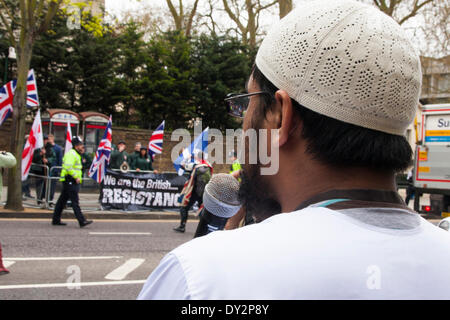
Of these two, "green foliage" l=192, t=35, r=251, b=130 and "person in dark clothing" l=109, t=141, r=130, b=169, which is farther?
"green foliage" l=192, t=35, r=251, b=130

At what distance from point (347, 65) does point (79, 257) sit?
6.52m

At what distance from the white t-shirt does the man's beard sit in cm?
26

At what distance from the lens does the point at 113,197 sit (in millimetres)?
12531

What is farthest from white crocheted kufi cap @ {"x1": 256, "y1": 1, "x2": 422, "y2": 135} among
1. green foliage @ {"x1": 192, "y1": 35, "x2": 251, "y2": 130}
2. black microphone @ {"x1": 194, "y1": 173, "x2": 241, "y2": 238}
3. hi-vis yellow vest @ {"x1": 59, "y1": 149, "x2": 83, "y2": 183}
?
green foliage @ {"x1": 192, "y1": 35, "x2": 251, "y2": 130}

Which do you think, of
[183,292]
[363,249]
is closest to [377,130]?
[363,249]

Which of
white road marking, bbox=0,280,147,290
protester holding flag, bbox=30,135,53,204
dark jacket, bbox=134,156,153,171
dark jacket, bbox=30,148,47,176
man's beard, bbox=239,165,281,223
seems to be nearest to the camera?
man's beard, bbox=239,165,281,223

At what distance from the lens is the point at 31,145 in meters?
12.0

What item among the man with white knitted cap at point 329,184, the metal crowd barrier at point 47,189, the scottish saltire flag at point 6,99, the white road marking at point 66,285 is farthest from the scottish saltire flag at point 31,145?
the man with white knitted cap at point 329,184

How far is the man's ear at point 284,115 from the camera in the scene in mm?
1049

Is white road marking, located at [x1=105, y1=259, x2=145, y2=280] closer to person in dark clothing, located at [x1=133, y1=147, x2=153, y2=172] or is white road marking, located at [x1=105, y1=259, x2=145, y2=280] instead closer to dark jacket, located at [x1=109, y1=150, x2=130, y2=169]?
person in dark clothing, located at [x1=133, y1=147, x2=153, y2=172]

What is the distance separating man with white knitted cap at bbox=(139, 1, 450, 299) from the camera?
819 mm

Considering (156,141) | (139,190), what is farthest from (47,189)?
(156,141)
